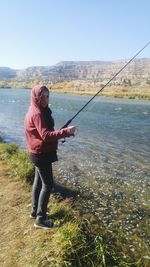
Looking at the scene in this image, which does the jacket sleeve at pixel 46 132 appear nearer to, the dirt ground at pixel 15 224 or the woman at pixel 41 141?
the woman at pixel 41 141

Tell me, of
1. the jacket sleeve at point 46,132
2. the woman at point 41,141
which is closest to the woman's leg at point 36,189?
the woman at point 41,141

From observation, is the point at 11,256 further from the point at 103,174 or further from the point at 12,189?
the point at 103,174

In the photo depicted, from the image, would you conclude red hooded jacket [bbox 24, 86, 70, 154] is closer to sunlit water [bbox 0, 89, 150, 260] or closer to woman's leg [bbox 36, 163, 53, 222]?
woman's leg [bbox 36, 163, 53, 222]

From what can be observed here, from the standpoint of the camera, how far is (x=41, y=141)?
7.62 metres

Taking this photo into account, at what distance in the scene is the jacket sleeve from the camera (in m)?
7.26

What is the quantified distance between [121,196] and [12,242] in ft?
20.1

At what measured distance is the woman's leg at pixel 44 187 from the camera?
7.91 m

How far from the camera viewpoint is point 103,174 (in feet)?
52.7

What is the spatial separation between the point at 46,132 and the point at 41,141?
43 centimetres

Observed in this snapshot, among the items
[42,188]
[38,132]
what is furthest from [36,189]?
[38,132]

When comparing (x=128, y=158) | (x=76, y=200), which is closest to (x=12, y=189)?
(x=76, y=200)

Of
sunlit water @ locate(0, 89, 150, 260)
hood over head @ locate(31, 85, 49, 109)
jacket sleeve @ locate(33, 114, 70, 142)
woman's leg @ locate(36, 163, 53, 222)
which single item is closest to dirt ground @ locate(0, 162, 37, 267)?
woman's leg @ locate(36, 163, 53, 222)

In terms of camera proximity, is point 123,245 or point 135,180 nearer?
point 123,245

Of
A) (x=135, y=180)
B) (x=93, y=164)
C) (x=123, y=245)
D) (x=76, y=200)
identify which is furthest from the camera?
(x=93, y=164)
